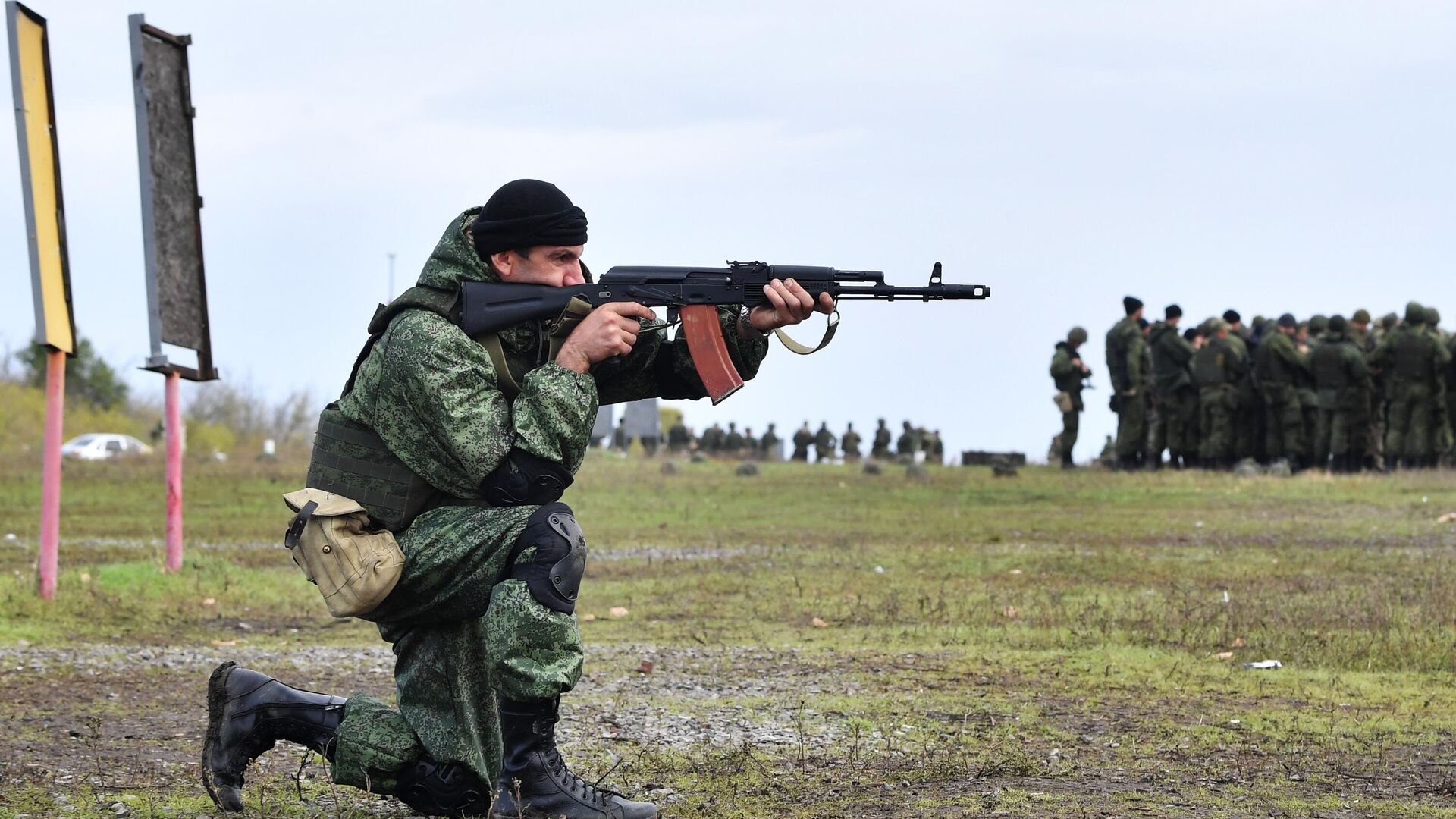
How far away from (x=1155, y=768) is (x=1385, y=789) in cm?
72

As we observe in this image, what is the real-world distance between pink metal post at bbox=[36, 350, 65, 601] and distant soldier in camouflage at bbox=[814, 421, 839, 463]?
140 ft

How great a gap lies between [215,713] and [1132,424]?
25.9m

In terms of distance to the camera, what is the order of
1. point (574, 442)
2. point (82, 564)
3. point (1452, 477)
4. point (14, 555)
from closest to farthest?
point (574, 442), point (82, 564), point (14, 555), point (1452, 477)

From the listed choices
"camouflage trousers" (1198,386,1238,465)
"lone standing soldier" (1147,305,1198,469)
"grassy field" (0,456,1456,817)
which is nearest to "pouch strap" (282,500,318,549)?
"grassy field" (0,456,1456,817)

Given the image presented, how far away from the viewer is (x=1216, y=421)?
94.9ft

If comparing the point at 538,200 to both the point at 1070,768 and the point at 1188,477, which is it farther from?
the point at 1188,477

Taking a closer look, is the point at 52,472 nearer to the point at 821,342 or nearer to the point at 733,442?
the point at 821,342

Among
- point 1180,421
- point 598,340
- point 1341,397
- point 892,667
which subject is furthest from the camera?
point 1180,421

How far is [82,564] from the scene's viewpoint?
44.8 ft

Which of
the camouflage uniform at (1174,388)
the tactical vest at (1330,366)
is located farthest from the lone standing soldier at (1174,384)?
the tactical vest at (1330,366)

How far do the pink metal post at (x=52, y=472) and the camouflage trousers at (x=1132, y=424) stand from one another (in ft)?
70.2

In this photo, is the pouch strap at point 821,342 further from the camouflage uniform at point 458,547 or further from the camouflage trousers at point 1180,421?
the camouflage trousers at point 1180,421

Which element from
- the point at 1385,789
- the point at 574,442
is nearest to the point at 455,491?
the point at 574,442

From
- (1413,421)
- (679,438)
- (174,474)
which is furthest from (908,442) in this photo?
(174,474)
